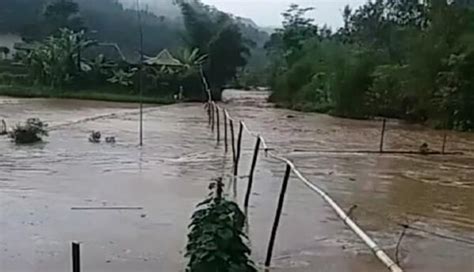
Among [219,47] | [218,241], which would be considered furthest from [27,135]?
[219,47]

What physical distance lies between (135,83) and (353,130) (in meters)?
17.1

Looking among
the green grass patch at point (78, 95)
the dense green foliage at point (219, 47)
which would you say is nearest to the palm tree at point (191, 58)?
the dense green foliage at point (219, 47)

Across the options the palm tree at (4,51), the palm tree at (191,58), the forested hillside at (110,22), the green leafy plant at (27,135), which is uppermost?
the forested hillside at (110,22)

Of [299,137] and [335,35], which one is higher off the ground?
[335,35]

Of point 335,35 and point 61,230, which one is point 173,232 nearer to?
point 61,230

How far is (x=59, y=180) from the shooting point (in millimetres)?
11859

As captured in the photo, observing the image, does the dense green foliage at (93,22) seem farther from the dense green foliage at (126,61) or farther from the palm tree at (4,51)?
the palm tree at (4,51)

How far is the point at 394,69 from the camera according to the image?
2888 cm

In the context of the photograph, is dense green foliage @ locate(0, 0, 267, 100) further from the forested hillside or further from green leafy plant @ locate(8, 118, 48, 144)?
green leafy plant @ locate(8, 118, 48, 144)

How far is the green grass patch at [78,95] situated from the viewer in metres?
36.9

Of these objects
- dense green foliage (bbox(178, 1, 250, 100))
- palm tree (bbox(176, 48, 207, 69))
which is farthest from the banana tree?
dense green foliage (bbox(178, 1, 250, 100))

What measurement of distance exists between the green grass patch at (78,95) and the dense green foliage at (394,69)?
5.68 meters

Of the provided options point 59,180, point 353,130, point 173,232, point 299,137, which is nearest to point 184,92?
point 353,130

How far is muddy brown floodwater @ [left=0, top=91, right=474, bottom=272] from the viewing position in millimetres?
7238
